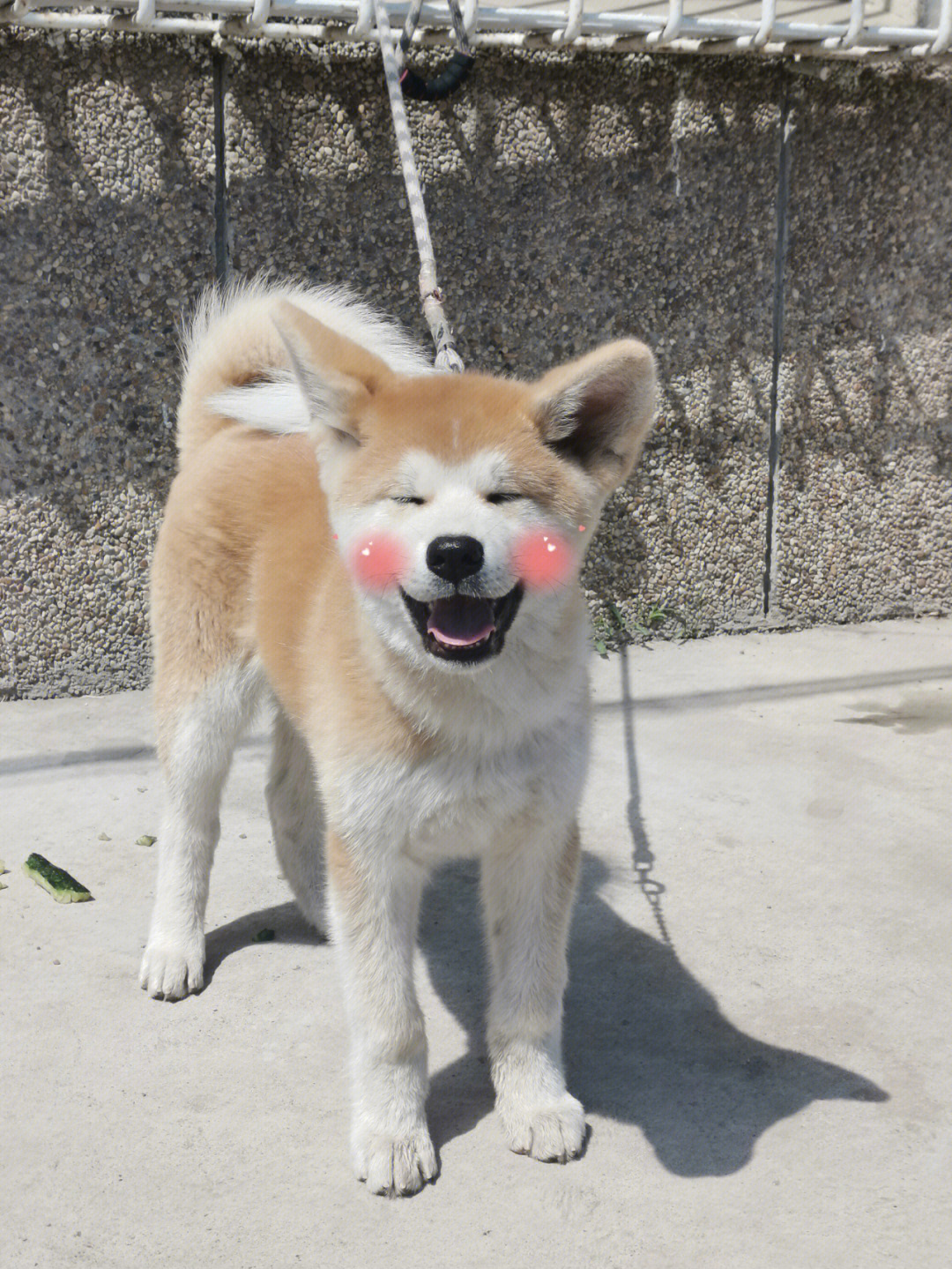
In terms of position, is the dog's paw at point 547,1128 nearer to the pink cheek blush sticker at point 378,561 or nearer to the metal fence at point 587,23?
the pink cheek blush sticker at point 378,561

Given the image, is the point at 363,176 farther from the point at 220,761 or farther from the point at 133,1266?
the point at 133,1266

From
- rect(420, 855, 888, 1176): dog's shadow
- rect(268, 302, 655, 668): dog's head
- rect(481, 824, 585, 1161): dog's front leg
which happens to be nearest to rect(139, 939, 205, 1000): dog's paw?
rect(420, 855, 888, 1176): dog's shadow

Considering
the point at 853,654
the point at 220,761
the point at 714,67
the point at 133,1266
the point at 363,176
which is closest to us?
the point at 133,1266

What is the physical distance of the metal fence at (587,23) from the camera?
12.4 feet

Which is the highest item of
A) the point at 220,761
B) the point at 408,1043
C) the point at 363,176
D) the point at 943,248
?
the point at 363,176

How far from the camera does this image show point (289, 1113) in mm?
2336

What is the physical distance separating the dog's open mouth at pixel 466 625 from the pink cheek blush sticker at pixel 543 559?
3cm

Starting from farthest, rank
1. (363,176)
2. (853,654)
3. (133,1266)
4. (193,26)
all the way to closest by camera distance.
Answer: (853,654), (363,176), (193,26), (133,1266)

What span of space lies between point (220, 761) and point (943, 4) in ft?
12.5

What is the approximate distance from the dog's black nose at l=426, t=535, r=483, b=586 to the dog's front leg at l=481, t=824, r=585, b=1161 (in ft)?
2.06

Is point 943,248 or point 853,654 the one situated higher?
point 943,248

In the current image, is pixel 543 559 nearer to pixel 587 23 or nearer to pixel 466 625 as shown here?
pixel 466 625

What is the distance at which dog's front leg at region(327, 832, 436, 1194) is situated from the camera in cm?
218

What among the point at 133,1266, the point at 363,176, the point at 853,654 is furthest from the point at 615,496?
the point at 133,1266
